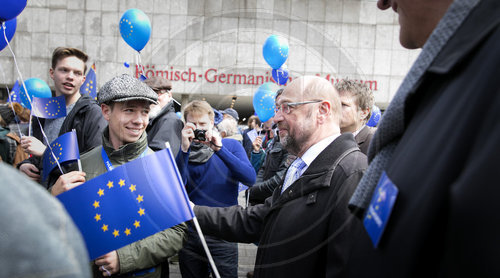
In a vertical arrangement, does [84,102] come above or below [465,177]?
below

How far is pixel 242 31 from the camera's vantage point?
1733cm

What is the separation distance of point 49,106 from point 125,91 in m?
1.09

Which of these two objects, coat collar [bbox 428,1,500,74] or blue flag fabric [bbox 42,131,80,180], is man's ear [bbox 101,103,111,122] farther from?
coat collar [bbox 428,1,500,74]

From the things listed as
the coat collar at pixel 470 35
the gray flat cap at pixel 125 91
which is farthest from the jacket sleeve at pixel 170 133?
the coat collar at pixel 470 35

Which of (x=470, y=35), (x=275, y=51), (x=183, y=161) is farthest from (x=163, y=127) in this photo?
(x=275, y=51)

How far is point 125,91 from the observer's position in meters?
2.36

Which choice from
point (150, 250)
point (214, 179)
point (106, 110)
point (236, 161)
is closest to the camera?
point (150, 250)

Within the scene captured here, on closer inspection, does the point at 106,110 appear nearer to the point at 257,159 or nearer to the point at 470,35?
the point at 470,35

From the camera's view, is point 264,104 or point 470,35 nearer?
point 470,35

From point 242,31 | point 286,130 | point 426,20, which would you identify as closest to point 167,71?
point 242,31

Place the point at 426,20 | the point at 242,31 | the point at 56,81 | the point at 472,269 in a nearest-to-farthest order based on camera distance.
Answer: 1. the point at 472,269
2. the point at 426,20
3. the point at 56,81
4. the point at 242,31

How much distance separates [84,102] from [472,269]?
9.73 ft

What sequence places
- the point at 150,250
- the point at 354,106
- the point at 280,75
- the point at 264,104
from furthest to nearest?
the point at 280,75 < the point at 264,104 < the point at 354,106 < the point at 150,250

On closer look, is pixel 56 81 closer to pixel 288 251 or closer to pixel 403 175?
pixel 288 251
